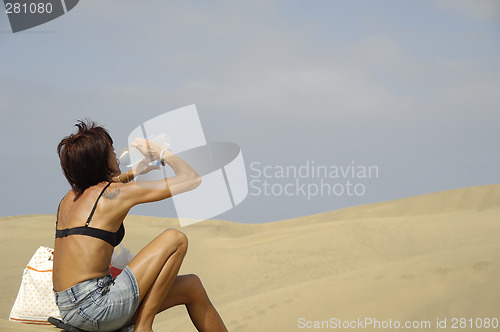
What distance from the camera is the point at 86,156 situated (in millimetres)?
3479

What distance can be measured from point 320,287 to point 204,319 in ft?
9.21

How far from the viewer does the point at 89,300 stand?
11.3ft

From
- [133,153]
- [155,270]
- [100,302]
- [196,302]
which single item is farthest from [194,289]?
[133,153]

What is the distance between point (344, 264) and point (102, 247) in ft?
29.4

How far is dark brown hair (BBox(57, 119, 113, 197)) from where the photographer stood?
3469 millimetres

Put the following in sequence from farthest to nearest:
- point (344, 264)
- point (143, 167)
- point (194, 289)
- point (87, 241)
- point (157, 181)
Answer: point (344, 264), point (143, 167), point (194, 289), point (157, 181), point (87, 241)

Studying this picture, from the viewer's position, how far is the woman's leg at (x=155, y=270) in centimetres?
354

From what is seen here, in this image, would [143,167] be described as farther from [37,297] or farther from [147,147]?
[37,297]

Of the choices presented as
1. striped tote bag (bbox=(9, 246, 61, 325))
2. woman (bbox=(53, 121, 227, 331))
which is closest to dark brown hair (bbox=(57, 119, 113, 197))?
woman (bbox=(53, 121, 227, 331))

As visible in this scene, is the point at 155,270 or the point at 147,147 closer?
the point at 155,270

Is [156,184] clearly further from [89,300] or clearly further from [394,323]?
[394,323]

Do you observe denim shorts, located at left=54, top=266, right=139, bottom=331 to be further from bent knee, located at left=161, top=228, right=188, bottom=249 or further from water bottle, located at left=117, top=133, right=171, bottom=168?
water bottle, located at left=117, top=133, right=171, bottom=168

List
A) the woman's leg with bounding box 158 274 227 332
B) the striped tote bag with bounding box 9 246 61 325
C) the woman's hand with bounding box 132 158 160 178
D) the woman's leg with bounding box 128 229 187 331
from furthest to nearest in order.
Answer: the woman's hand with bounding box 132 158 160 178 → the striped tote bag with bounding box 9 246 61 325 → the woman's leg with bounding box 158 274 227 332 → the woman's leg with bounding box 128 229 187 331

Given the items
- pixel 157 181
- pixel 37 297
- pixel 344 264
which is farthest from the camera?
pixel 344 264
